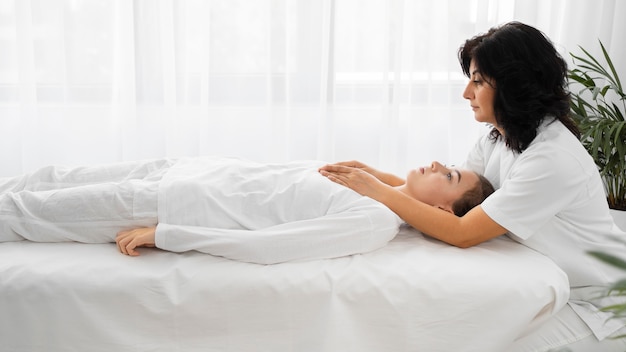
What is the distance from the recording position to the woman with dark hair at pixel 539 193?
62.4 inches

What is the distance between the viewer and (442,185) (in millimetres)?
1850

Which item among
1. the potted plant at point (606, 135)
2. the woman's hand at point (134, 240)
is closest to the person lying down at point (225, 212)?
the woman's hand at point (134, 240)

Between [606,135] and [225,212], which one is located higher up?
[606,135]

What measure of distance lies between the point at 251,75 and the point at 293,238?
1.84 metres

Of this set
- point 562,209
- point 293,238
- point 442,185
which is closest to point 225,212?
point 293,238

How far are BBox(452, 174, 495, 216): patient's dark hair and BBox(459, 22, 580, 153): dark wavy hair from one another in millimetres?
171

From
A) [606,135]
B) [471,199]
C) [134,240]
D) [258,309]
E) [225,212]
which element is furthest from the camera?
[606,135]

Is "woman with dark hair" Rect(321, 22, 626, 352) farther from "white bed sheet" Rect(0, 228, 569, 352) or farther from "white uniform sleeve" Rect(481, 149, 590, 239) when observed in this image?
"white bed sheet" Rect(0, 228, 569, 352)

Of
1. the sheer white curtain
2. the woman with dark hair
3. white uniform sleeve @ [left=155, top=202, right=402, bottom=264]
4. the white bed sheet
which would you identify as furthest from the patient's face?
the sheer white curtain

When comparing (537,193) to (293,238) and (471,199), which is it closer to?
(471,199)

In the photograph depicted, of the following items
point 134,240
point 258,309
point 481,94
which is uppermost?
point 481,94

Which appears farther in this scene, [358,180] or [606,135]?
[606,135]

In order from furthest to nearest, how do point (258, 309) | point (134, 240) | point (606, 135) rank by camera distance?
point (606, 135), point (134, 240), point (258, 309)

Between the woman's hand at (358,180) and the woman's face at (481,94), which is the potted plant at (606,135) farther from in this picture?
the woman's hand at (358,180)
